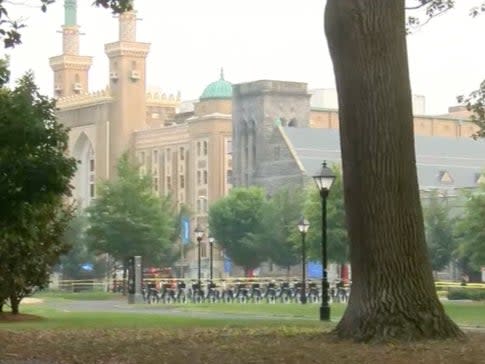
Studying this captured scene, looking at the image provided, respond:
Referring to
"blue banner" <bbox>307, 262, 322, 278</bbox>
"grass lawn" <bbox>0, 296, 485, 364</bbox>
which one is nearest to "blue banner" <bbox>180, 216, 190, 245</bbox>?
"blue banner" <bbox>307, 262, 322, 278</bbox>

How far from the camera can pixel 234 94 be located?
12556cm

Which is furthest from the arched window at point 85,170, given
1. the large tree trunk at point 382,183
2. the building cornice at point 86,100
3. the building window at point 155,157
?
the large tree trunk at point 382,183

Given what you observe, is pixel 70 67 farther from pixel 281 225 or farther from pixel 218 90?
pixel 281 225

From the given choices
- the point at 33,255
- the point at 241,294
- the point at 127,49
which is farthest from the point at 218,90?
the point at 33,255

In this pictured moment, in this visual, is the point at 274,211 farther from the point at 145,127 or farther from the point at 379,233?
the point at 379,233

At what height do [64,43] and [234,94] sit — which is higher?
[64,43]

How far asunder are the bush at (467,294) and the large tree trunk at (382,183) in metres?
43.7

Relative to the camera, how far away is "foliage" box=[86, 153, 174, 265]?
8294 centimetres

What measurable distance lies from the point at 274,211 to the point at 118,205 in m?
18.3

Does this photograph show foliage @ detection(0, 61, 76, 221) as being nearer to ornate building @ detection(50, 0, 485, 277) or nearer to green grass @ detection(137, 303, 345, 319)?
green grass @ detection(137, 303, 345, 319)

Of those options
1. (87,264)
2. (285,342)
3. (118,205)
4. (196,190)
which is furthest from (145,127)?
(285,342)

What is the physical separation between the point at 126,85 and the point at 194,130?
17500 mm

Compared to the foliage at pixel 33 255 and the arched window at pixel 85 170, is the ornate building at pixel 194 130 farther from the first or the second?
the foliage at pixel 33 255

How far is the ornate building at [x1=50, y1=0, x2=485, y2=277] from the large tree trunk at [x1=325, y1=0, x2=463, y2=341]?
8996 cm
